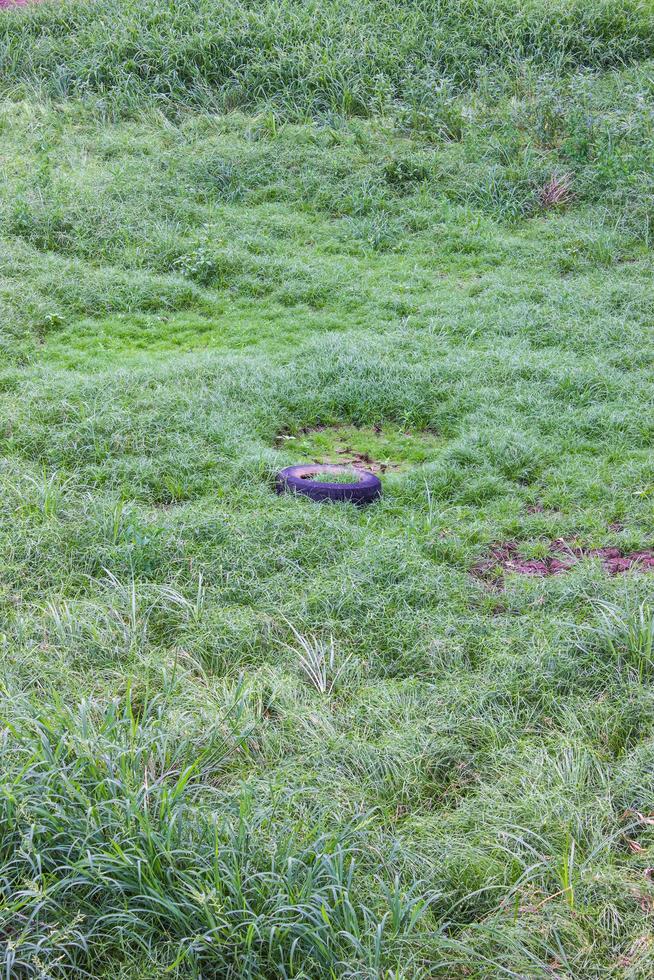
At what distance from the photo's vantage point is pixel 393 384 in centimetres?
579

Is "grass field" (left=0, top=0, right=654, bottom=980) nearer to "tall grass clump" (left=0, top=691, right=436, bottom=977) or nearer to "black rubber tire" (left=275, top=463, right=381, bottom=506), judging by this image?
"tall grass clump" (left=0, top=691, right=436, bottom=977)

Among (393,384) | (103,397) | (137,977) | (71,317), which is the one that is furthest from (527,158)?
(137,977)

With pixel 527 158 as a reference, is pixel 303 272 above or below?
below

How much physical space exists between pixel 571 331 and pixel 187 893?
16.7ft

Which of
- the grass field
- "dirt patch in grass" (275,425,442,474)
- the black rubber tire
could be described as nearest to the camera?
the grass field

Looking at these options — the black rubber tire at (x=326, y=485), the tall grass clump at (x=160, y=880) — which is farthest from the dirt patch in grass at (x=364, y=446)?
the tall grass clump at (x=160, y=880)

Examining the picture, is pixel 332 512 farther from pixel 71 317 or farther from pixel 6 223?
pixel 6 223

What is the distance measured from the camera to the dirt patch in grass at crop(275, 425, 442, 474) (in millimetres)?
5227

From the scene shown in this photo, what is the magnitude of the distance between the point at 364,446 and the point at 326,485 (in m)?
0.84

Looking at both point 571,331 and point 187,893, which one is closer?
point 187,893

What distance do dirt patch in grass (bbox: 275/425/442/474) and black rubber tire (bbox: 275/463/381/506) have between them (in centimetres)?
27

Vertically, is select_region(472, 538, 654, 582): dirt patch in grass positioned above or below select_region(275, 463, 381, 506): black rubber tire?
below

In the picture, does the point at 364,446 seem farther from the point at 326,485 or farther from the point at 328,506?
the point at 328,506


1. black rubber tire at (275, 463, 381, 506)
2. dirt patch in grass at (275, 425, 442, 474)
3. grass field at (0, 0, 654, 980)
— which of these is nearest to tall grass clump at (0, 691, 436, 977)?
grass field at (0, 0, 654, 980)
